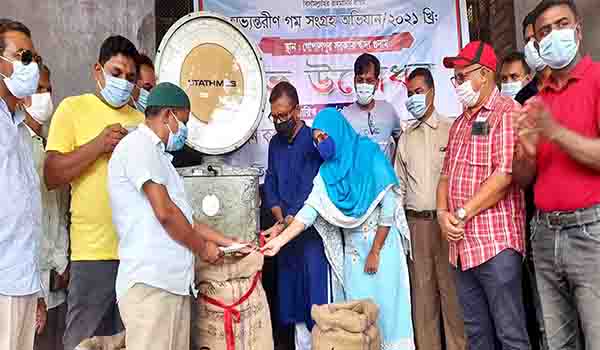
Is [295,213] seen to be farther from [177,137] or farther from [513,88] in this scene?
[513,88]

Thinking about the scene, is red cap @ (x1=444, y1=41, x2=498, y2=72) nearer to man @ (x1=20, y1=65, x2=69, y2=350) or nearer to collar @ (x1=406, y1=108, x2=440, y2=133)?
collar @ (x1=406, y1=108, x2=440, y2=133)

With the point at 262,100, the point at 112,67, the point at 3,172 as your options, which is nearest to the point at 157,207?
the point at 3,172

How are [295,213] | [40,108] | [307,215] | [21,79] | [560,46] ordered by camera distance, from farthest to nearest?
[295,213] < [307,215] < [40,108] < [560,46] < [21,79]

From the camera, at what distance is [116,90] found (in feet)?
8.91

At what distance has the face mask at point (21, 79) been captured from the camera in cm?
212

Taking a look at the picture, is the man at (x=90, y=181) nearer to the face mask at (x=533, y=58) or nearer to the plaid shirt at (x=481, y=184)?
the plaid shirt at (x=481, y=184)

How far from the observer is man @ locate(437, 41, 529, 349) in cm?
265

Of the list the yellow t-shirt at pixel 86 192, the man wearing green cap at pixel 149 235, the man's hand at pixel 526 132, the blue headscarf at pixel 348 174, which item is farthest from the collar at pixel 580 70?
the yellow t-shirt at pixel 86 192

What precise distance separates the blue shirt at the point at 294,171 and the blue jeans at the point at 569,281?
1199 mm

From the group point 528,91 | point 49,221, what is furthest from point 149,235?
point 528,91

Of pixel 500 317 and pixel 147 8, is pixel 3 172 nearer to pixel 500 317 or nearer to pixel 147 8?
pixel 500 317

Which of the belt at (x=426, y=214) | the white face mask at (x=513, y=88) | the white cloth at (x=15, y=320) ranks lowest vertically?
the white cloth at (x=15, y=320)

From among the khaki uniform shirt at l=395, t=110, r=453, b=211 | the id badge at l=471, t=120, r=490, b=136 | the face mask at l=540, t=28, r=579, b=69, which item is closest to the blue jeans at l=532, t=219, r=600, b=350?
the id badge at l=471, t=120, r=490, b=136

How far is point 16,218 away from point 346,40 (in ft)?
10.2
